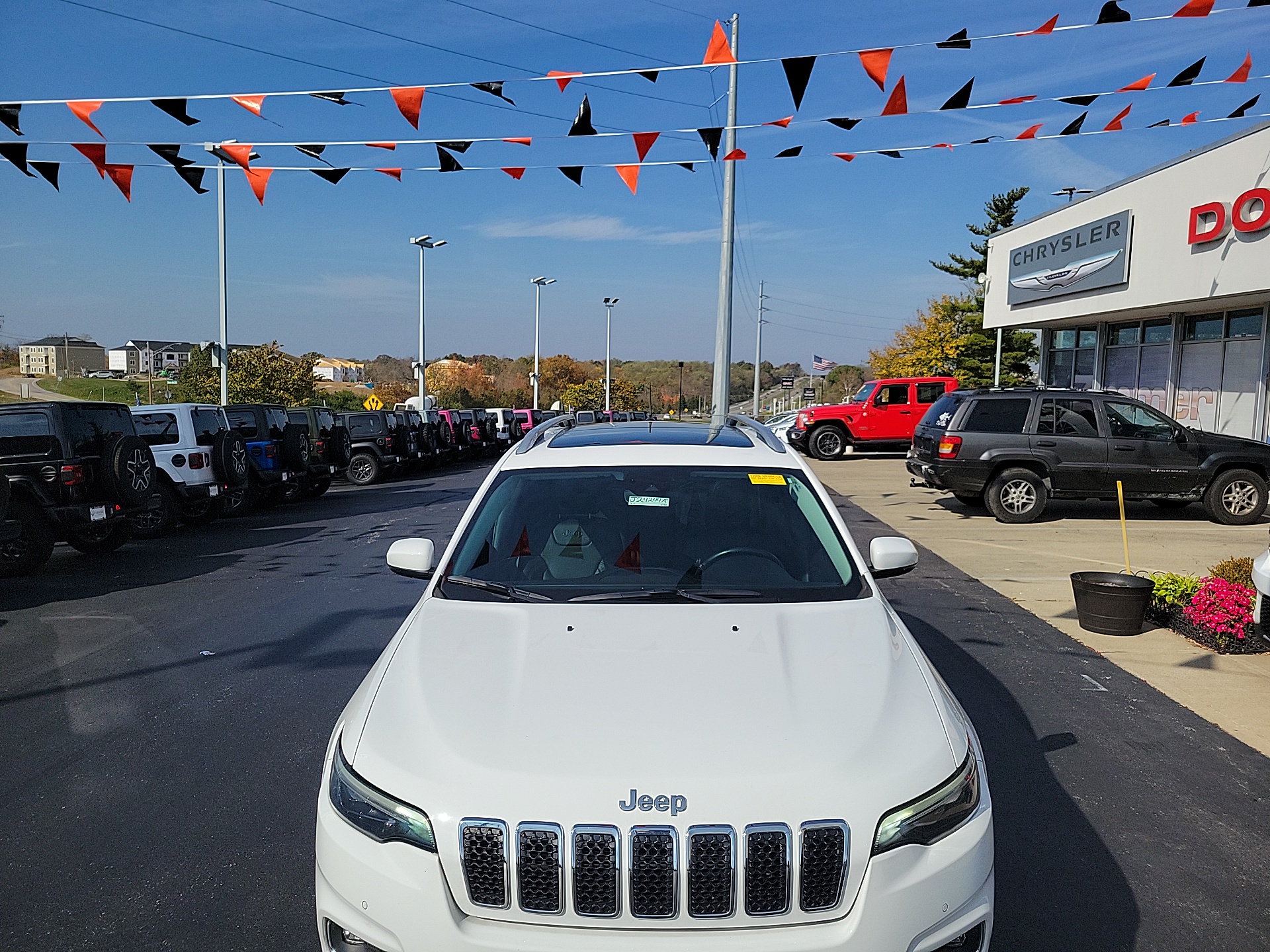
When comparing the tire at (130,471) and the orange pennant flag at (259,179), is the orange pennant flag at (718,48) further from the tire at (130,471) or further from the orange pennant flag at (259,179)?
the tire at (130,471)

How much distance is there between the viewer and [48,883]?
354 cm

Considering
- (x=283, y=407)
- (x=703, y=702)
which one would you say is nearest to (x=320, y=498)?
(x=283, y=407)

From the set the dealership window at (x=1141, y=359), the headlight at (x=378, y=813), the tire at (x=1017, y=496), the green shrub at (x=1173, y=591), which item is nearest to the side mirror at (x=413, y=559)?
the headlight at (x=378, y=813)

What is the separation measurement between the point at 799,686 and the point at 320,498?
17.7 metres

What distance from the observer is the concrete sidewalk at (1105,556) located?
597 centimetres

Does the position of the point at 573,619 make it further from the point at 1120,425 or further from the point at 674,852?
the point at 1120,425

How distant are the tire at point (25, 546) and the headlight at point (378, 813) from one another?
31.2 feet

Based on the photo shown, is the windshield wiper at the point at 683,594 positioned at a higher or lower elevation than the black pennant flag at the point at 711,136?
lower

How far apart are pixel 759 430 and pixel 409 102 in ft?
20.8

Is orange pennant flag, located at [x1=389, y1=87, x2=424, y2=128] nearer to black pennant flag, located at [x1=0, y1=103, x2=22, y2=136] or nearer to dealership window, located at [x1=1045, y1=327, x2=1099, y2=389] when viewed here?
black pennant flag, located at [x1=0, y1=103, x2=22, y2=136]

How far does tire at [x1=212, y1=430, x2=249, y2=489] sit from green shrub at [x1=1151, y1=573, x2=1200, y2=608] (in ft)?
39.2

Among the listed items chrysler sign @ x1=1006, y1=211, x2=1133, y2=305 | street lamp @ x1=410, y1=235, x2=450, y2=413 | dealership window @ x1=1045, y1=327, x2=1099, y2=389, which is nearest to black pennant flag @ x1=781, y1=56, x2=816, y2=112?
chrysler sign @ x1=1006, y1=211, x2=1133, y2=305

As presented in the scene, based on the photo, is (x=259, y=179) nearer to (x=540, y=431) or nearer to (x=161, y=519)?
(x=161, y=519)

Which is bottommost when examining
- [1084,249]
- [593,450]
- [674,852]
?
[674,852]
